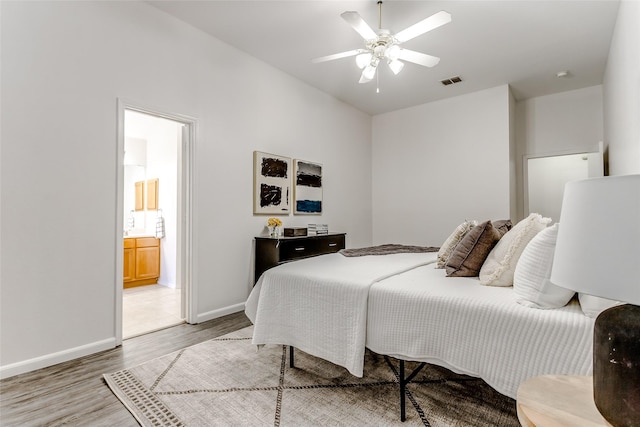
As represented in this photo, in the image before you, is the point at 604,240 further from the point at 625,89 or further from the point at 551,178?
the point at 551,178

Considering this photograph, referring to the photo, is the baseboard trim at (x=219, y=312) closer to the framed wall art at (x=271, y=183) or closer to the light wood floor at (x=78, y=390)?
the light wood floor at (x=78, y=390)

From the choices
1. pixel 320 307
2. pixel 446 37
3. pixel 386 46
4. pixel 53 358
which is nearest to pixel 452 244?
pixel 320 307

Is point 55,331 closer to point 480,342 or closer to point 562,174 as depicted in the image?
point 480,342

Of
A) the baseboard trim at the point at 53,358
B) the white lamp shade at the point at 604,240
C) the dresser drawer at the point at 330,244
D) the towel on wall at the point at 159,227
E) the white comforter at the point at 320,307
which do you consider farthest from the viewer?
the towel on wall at the point at 159,227

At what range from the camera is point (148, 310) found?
3.71m

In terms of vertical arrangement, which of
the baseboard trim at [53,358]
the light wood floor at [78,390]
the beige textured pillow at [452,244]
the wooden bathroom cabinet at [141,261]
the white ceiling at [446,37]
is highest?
the white ceiling at [446,37]

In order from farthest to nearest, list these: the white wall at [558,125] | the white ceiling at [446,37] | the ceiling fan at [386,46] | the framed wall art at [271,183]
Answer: the white wall at [558,125]
the framed wall art at [271,183]
the white ceiling at [446,37]
the ceiling fan at [386,46]

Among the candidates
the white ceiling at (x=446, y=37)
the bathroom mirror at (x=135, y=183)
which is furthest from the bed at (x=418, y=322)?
the bathroom mirror at (x=135, y=183)

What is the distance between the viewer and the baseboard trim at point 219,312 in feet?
10.7

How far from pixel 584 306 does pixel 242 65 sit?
3.79 meters

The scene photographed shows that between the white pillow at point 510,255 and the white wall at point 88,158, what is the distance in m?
2.64

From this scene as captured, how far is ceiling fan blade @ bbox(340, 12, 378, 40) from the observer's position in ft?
7.63

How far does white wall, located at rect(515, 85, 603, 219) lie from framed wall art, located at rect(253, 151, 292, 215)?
3.75 metres

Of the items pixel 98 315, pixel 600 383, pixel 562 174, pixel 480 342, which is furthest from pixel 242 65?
pixel 562 174
